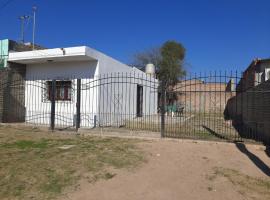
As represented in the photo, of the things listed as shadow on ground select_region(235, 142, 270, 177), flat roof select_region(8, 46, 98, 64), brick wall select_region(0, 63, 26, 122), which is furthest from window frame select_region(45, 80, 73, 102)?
shadow on ground select_region(235, 142, 270, 177)

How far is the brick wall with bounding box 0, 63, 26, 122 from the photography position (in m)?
13.4

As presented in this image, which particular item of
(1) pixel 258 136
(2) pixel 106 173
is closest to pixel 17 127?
(2) pixel 106 173

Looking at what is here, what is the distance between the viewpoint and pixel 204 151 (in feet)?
24.5

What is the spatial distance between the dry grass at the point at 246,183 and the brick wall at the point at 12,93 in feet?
37.3

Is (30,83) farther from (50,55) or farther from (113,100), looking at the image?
(113,100)

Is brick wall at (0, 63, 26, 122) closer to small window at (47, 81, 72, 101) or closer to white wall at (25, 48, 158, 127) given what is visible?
white wall at (25, 48, 158, 127)

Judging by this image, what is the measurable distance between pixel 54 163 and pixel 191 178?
9.88ft

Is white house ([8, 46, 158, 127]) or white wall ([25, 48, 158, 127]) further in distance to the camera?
white wall ([25, 48, 158, 127])

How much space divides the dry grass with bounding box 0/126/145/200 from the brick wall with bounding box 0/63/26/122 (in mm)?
4985

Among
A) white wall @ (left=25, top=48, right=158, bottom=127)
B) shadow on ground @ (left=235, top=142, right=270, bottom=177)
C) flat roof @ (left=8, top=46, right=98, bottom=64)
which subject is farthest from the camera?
white wall @ (left=25, top=48, right=158, bottom=127)

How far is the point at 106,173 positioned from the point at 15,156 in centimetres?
263

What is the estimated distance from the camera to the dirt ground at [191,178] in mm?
4406

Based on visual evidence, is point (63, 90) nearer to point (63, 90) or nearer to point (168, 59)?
point (63, 90)

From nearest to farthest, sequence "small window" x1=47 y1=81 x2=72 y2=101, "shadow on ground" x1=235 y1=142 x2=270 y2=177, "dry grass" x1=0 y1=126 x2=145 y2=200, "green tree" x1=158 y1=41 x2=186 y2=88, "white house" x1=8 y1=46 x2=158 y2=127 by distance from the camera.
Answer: "dry grass" x1=0 y1=126 x2=145 y2=200
"shadow on ground" x1=235 y1=142 x2=270 y2=177
"white house" x1=8 y1=46 x2=158 y2=127
"small window" x1=47 y1=81 x2=72 y2=101
"green tree" x1=158 y1=41 x2=186 y2=88
